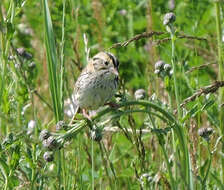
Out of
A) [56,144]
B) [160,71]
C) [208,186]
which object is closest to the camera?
[56,144]

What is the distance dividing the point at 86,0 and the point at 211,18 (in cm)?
161

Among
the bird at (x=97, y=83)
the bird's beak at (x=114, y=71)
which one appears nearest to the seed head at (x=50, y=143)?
the bird at (x=97, y=83)

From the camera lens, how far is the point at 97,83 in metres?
2.89

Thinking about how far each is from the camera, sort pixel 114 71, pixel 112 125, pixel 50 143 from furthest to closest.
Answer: pixel 112 125
pixel 114 71
pixel 50 143

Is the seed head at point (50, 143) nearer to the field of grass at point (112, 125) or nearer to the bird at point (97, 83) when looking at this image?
the field of grass at point (112, 125)

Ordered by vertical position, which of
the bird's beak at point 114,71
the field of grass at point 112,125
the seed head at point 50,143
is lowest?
the seed head at point 50,143

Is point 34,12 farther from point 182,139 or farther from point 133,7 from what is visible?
point 182,139

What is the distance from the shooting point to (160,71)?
249 centimetres

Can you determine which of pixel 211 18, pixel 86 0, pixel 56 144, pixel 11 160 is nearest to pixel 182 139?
pixel 56 144

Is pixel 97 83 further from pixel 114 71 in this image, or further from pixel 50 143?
pixel 50 143

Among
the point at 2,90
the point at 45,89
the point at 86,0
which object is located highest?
the point at 86,0

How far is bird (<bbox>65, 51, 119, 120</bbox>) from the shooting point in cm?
275

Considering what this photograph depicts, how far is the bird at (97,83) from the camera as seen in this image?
275 cm

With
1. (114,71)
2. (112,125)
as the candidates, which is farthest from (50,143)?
(112,125)
